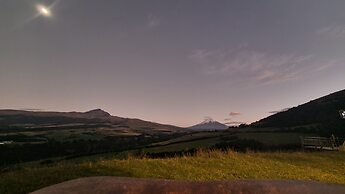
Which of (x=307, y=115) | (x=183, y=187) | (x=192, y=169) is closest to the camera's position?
(x=183, y=187)

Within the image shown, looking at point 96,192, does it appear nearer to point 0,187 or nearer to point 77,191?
point 77,191

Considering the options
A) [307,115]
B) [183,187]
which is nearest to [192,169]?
[183,187]

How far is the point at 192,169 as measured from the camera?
797 inches

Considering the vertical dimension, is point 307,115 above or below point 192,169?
above

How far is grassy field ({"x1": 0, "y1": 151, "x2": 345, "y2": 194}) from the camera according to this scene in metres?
15.6

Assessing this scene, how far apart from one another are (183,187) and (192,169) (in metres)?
Answer: 16.4

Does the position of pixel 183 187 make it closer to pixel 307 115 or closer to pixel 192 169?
pixel 192 169

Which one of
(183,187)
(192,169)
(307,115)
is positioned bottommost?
(192,169)

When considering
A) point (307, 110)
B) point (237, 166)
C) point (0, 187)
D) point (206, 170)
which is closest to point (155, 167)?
point (206, 170)

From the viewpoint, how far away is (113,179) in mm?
4445

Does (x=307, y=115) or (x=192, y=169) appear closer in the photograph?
(x=192, y=169)

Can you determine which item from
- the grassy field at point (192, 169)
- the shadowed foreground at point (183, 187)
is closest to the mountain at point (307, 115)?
the grassy field at point (192, 169)

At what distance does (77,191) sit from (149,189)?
33.9 inches

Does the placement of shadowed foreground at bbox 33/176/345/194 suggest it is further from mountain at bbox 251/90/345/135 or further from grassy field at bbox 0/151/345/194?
mountain at bbox 251/90/345/135
